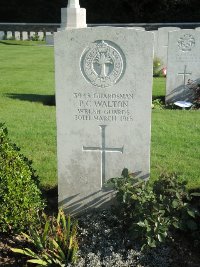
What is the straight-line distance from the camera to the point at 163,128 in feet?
23.0

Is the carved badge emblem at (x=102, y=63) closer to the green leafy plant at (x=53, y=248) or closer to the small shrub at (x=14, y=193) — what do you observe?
the small shrub at (x=14, y=193)

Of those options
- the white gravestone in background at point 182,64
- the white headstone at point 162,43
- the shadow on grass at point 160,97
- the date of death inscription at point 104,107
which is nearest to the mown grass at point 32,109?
the date of death inscription at point 104,107

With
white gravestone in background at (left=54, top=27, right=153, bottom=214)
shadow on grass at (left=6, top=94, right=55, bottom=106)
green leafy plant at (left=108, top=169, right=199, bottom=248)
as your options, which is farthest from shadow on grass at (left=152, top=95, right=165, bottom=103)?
green leafy plant at (left=108, top=169, right=199, bottom=248)

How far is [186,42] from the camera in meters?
9.01

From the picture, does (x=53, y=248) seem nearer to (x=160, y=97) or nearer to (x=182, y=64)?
(x=182, y=64)

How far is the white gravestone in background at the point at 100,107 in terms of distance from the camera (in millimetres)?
3590

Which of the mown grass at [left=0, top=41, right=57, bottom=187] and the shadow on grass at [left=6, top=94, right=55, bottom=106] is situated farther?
the shadow on grass at [left=6, top=94, right=55, bottom=106]

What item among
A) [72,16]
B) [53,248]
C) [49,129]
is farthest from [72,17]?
[53,248]

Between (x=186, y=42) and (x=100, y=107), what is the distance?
19.2 ft

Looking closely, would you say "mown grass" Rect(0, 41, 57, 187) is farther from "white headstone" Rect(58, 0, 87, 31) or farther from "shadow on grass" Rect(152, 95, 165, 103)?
"shadow on grass" Rect(152, 95, 165, 103)

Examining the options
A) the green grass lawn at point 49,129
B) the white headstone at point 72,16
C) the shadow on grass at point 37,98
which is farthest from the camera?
the white headstone at point 72,16

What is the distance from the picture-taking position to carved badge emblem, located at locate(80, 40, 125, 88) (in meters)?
3.61

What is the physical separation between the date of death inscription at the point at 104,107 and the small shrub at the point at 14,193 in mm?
683

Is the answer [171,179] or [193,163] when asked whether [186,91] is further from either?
[171,179]
